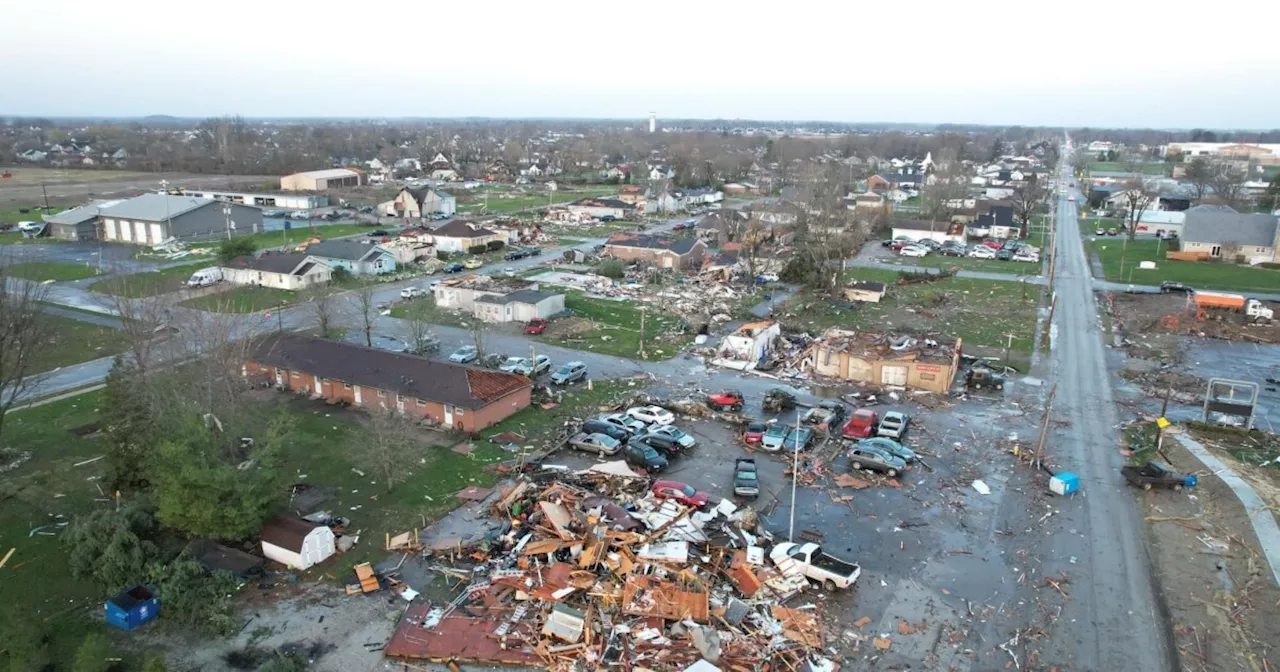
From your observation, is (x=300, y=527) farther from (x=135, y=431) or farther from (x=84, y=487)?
(x=84, y=487)

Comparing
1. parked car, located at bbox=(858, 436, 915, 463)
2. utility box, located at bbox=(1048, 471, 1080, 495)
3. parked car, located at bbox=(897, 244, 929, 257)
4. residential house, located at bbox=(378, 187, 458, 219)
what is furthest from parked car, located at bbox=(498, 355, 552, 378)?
residential house, located at bbox=(378, 187, 458, 219)

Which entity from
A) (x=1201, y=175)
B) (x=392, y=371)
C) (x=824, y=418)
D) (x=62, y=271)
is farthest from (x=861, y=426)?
(x=1201, y=175)

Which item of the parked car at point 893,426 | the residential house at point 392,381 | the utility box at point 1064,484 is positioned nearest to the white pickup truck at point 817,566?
the utility box at point 1064,484

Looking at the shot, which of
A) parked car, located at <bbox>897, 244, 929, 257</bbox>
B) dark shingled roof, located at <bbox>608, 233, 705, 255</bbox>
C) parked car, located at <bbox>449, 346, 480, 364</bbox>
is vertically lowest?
parked car, located at <bbox>449, 346, 480, 364</bbox>

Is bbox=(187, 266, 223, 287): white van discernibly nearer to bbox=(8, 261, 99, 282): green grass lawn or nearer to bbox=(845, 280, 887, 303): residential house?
bbox=(8, 261, 99, 282): green grass lawn

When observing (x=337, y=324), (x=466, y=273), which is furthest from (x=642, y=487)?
(x=466, y=273)

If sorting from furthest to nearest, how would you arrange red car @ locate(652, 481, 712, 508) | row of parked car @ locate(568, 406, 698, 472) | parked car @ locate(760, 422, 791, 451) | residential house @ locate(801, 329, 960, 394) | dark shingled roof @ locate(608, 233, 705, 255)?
dark shingled roof @ locate(608, 233, 705, 255), residential house @ locate(801, 329, 960, 394), parked car @ locate(760, 422, 791, 451), row of parked car @ locate(568, 406, 698, 472), red car @ locate(652, 481, 712, 508)

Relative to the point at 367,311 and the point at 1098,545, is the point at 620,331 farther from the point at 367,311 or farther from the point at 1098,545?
the point at 1098,545

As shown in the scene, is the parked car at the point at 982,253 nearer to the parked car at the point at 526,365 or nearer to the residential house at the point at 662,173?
the parked car at the point at 526,365
